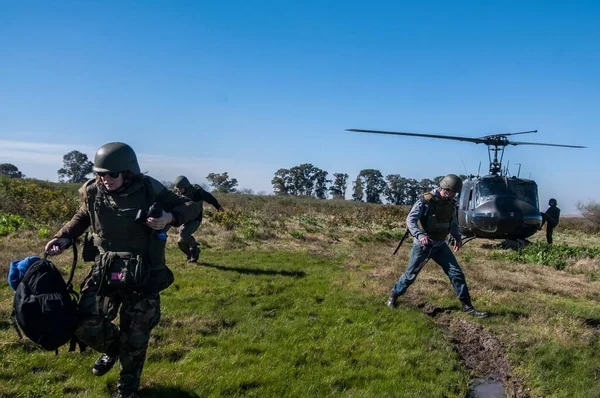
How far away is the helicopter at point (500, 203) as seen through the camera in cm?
1479

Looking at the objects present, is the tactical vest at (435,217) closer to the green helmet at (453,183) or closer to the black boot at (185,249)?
the green helmet at (453,183)

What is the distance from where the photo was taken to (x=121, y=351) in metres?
4.21

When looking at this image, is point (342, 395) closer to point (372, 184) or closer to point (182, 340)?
point (182, 340)

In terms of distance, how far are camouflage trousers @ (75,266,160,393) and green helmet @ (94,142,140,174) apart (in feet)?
2.87


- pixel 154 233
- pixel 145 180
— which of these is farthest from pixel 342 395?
pixel 145 180

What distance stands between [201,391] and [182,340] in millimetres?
1349

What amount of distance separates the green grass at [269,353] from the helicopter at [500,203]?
807 centimetres

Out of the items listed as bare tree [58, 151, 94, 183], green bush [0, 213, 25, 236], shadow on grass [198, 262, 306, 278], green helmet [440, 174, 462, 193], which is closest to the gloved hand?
green helmet [440, 174, 462, 193]

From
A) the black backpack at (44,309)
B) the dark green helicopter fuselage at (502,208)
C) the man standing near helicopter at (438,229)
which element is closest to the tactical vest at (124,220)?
the black backpack at (44,309)

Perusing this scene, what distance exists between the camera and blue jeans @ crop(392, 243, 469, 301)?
7.53 m

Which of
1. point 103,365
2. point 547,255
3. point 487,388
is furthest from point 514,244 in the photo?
point 103,365

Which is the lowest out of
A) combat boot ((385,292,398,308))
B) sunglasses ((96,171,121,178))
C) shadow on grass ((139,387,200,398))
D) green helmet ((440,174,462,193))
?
shadow on grass ((139,387,200,398))

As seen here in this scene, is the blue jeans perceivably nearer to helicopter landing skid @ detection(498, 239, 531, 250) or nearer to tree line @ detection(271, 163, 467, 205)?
helicopter landing skid @ detection(498, 239, 531, 250)

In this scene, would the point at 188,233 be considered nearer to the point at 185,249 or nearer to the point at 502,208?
the point at 185,249
